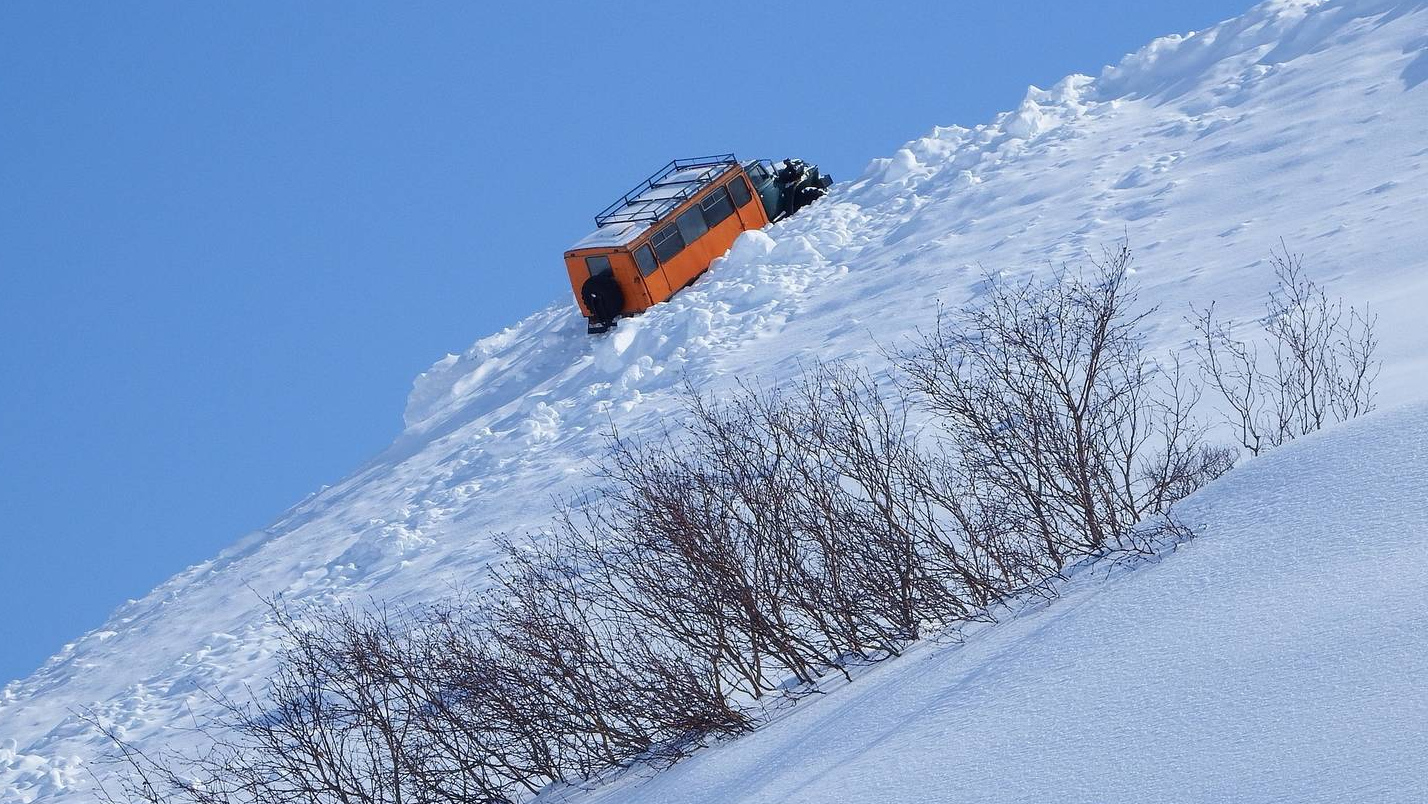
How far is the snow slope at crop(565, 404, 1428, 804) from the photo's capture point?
225 inches

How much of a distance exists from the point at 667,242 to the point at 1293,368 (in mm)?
13763

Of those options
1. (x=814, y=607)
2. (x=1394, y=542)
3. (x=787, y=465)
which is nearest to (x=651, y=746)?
(x=814, y=607)

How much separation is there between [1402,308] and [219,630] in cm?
1725

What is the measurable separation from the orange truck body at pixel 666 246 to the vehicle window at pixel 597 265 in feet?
0.06

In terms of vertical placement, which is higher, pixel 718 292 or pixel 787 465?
pixel 718 292

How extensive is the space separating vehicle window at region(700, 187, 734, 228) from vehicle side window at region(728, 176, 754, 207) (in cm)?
17

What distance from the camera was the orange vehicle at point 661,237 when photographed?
24.6 meters

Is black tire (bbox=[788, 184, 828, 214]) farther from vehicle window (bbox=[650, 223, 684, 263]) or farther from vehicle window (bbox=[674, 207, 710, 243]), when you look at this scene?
vehicle window (bbox=[650, 223, 684, 263])

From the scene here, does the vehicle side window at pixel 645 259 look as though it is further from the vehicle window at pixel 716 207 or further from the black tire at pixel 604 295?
the vehicle window at pixel 716 207

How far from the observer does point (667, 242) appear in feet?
82.1

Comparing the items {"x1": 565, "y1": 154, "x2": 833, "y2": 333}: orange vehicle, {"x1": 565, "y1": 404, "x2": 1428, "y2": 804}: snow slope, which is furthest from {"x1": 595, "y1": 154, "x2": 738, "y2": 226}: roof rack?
{"x1": 565, "y1": 404, "x2": 1428, "y2": 804}: snow slope

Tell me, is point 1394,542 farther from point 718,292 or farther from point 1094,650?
point 718,292

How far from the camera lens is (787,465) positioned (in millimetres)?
11719

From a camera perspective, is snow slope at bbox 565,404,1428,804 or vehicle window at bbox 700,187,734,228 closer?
snow slope at bbox 565,404,1428,804
